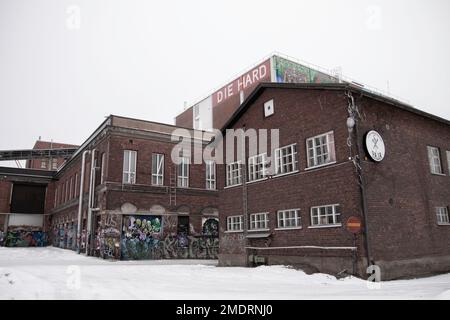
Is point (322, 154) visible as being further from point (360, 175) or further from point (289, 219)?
point (289, 219)

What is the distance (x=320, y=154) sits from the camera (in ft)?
48.3

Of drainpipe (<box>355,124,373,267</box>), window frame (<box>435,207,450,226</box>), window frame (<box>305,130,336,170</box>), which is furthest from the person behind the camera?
window frame (<box>435,207,450,226</box>)

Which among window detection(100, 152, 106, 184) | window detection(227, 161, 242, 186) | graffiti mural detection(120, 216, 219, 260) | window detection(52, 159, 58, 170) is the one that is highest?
window detection(52, 159, 58, 170)

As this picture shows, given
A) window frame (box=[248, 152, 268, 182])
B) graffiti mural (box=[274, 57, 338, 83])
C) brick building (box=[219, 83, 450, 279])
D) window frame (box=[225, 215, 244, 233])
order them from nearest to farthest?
brick building (box=[219, 83, 450, 279]), window frame (box=[248, 152, 268, 182]), window frame (box=[225, 215, 244, 233]), graffiti mural (box=[274, 57, 338, 83])

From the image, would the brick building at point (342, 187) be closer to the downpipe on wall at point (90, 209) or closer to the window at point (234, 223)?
the window at point (234, 223)

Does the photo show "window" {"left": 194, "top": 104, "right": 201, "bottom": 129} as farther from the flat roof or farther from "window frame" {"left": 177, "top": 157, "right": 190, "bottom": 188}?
the flat roof

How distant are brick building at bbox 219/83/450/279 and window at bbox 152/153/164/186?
901 centimetres

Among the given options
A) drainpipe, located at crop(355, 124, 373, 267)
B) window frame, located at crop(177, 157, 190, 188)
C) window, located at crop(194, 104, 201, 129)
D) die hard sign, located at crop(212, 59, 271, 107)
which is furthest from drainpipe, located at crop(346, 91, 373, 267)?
window, located at crop(194, 104, 201, 129)

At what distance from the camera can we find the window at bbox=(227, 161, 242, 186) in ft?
63.0

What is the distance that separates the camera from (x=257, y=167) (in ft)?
59.2

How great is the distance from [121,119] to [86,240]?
9086mm

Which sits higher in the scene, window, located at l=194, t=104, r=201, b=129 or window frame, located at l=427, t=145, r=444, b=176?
window, located at l=194, t=104, r=201, b=129
